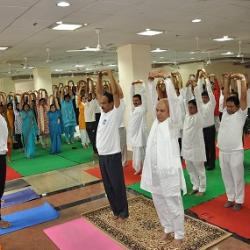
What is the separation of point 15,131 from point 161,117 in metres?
6.73

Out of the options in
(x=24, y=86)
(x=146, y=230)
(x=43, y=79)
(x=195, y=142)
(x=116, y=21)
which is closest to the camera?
(x=146, y=230)

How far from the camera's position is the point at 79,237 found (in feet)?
11.5

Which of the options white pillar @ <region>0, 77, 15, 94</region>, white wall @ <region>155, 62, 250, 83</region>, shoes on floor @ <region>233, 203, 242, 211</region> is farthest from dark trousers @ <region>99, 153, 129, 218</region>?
white pillar @ <region>0, 77, 15, 94</region>

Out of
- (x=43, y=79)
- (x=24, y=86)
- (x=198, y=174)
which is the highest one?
(x=43, y=79)

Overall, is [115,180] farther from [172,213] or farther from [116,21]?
[116,21]

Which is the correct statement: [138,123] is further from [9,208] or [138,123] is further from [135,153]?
[9,208]

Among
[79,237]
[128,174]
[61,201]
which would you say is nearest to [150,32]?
[128,174]

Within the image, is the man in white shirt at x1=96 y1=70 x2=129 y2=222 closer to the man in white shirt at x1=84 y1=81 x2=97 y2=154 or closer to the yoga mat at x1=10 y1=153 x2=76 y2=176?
the yoga mat at x1=10 y1=153 x2=76 y2=176

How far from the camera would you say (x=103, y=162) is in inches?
140

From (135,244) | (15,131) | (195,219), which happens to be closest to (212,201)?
(195,219)

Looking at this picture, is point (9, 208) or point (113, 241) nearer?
point (113, 241)

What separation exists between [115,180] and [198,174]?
4.70 feet

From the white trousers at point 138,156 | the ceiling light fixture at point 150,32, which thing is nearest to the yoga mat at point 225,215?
the white trousers at point 138,156

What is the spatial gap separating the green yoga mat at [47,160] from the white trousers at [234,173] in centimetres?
387
